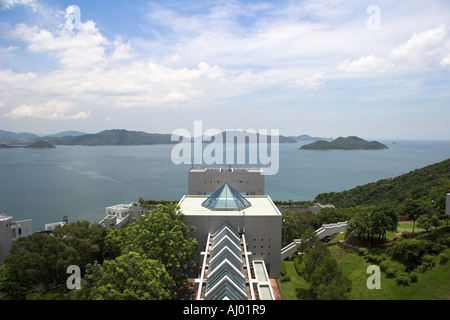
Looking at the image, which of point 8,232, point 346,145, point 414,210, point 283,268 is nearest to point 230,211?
point 283,268

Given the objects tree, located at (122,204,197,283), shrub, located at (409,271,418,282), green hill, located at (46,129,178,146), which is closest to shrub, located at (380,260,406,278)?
shrub, located at (409,271,418,282)

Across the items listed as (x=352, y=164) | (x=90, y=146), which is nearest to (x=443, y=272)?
(x=352, y=164)

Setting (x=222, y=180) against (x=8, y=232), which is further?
(x=222, y=180)

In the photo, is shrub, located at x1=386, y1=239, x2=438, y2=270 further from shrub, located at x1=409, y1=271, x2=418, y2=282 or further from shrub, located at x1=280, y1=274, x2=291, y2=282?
shrub, located at x1=280, y1=274, x2=291, y2=282

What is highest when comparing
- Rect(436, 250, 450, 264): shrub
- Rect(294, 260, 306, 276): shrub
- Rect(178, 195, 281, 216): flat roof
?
Rect(178, 195, 281, 216): flat roof

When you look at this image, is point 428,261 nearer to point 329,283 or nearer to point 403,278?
point 403,278

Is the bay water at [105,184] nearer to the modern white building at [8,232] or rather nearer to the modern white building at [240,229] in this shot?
the modern white building at [8,232]

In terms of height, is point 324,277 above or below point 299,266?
above
